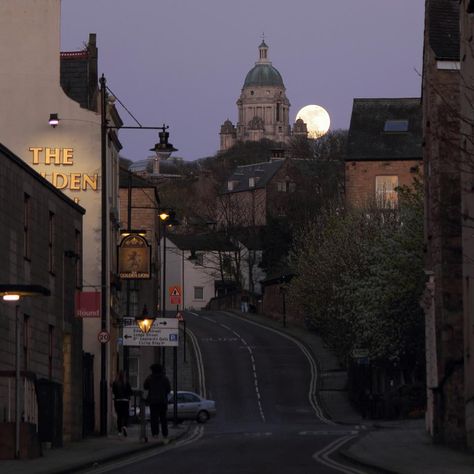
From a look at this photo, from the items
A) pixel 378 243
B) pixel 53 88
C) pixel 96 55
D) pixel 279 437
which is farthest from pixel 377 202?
pixel 279 437

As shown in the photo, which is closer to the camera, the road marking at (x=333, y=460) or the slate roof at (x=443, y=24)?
the road marking at (x=333, y=460)

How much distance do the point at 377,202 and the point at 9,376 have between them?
5948 cm

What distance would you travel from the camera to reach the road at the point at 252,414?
2606cm

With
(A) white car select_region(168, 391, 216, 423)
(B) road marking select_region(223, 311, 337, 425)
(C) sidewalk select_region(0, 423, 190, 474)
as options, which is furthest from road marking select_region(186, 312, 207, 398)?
(C) sidewalk select_region(0, 423, 190, 474)

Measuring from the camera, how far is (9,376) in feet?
92.9

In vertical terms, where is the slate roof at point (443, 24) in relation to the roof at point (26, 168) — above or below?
above

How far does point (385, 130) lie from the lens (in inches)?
3858

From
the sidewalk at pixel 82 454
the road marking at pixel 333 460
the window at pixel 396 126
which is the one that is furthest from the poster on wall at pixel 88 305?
the window at pixel 396 126

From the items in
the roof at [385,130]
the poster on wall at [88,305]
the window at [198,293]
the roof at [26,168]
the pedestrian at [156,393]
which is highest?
the roof at [385,130]

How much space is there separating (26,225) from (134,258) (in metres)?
14.6

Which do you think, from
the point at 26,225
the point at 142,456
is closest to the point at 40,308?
the point at 26,225

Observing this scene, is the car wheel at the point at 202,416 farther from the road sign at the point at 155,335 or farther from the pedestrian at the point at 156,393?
the pedestrian at the point at 156,393

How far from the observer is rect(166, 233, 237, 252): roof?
129125 mm

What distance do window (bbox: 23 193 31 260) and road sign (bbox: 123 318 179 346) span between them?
771 centimetres
